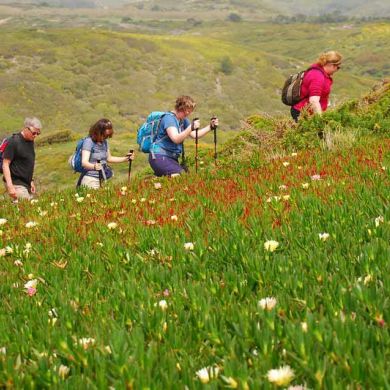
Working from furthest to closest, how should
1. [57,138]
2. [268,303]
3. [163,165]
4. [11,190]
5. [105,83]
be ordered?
[105,83] → [57,138] → [11,190] → [163,165] → [268,303]

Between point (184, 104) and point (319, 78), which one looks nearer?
point (184, 104)

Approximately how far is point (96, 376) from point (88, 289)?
4.46ft

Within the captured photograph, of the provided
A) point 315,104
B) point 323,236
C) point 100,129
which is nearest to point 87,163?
point 100,129

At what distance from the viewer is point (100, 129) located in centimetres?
1091

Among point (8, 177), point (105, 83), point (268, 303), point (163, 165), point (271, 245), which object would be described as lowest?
point (105, 83)

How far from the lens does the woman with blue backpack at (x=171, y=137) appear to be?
1015 centimetres

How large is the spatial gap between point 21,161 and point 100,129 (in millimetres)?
1981

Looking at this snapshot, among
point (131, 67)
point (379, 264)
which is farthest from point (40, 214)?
point (131, 67)

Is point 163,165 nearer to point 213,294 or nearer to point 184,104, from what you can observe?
point 184,104

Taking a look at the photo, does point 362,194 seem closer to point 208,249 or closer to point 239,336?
point 208,249

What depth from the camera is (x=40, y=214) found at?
7477mm

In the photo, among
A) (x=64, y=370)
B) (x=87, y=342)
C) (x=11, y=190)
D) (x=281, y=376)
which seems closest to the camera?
(x=281, y=376)

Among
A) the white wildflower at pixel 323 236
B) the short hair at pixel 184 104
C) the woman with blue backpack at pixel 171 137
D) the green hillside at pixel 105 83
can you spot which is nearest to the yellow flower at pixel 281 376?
the white wildflower at pixel 323 236

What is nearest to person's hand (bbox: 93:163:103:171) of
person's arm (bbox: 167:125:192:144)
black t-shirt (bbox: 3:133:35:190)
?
black t-shirt (bbox: 3:133:35:190)
